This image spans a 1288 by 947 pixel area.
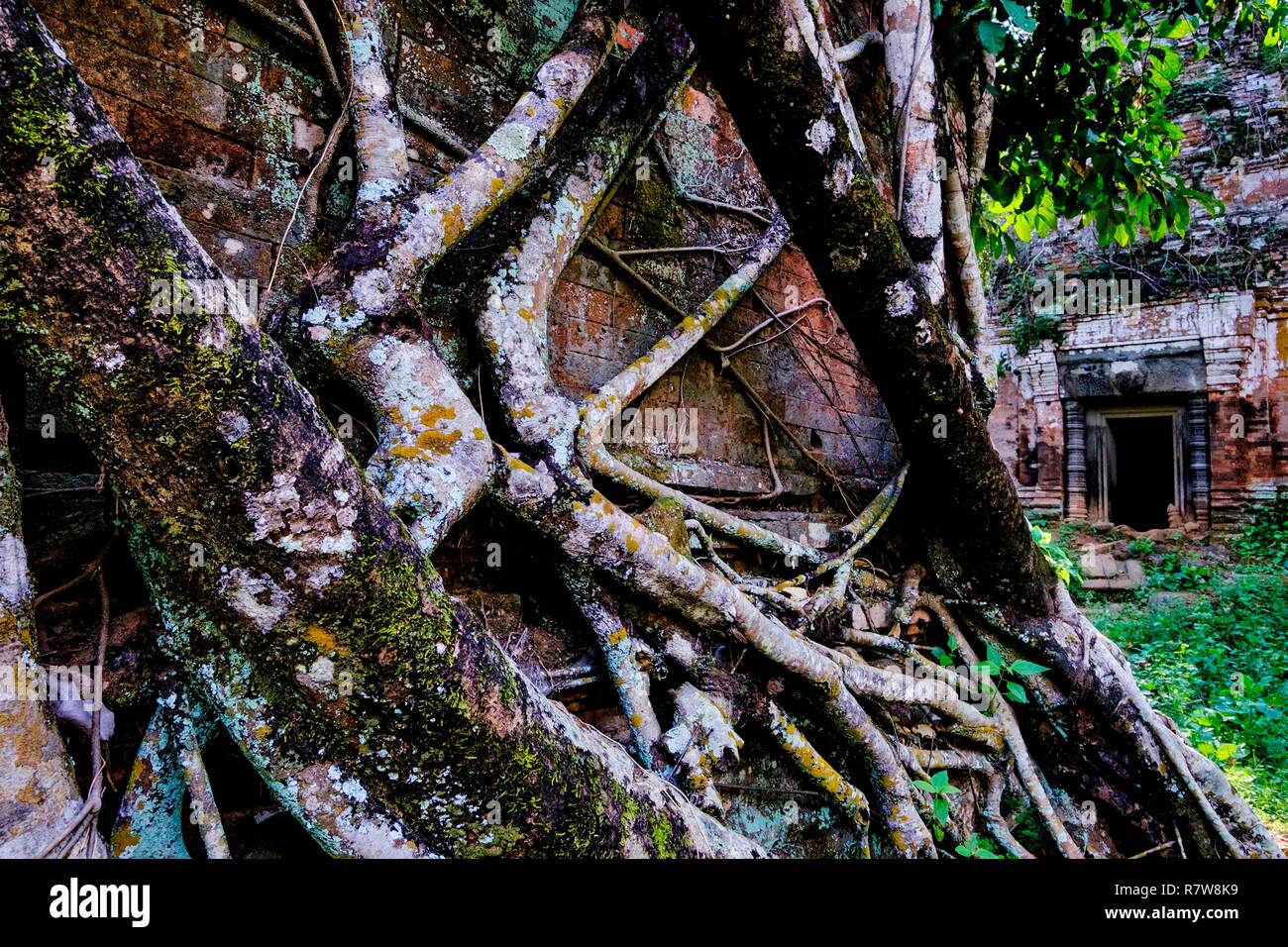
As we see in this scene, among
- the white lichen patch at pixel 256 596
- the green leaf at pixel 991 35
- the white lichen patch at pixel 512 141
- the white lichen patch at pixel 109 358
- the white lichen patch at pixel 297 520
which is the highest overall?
the green leaf at pixel 991 35

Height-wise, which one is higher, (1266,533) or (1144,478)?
Result: (1144,478)

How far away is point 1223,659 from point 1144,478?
5.49 metres

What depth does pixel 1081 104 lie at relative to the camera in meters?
3.79

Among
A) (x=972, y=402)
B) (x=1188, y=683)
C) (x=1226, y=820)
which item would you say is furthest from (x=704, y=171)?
(x=1188, y=683)

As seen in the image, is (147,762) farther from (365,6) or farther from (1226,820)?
(1226,820)

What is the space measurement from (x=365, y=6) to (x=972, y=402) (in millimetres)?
2437

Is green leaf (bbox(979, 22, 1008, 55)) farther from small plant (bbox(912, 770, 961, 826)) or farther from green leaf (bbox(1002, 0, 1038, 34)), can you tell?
small plant (bbox(912, 770, 961, 826))

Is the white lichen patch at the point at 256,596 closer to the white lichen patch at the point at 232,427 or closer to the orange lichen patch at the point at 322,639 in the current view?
the orange lichen patch at the point at 322,639

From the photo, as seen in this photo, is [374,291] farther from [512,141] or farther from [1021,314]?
[1021,314]

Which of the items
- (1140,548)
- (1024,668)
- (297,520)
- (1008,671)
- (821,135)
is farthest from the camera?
(1140,548)

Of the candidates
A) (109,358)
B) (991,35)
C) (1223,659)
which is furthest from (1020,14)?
(1223,659)

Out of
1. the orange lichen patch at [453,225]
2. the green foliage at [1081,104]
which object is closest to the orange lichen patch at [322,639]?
the orange lichen patch at [453,225]

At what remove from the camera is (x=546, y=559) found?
7.61 ft

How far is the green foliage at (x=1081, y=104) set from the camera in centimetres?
341
